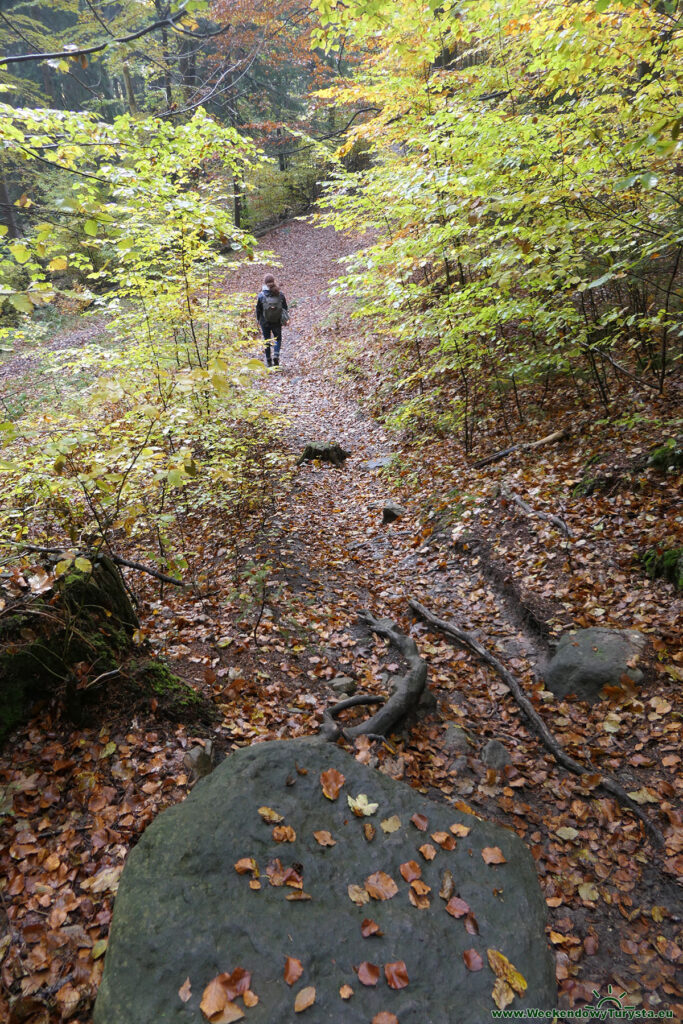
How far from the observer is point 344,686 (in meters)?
4.55

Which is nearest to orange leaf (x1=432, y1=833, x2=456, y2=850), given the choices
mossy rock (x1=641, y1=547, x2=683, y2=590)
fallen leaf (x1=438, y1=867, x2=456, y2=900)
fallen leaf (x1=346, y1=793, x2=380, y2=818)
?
fallen leaf (x1=438, y1=867, x2=456, y2=900)

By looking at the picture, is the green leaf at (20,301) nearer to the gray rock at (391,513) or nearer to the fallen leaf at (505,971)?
the fallen leaf at (505,971)

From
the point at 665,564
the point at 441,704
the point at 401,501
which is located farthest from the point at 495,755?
the point at 401,501

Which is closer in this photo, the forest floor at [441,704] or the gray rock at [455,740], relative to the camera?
the forest floor at [441,704]

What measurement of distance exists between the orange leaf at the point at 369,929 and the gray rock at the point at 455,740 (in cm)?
165

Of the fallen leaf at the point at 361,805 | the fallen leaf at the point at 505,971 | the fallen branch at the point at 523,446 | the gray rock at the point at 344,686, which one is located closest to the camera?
the fallen leaf at the point at 505,971

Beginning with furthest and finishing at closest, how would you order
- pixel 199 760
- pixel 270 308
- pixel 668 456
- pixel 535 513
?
pixel 270 308 < pixel 535 513 < pixel 668 456 < pixel 199 760

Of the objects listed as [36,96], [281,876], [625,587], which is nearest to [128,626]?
[281,876]

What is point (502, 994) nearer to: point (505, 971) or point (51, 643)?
point (505, 971)

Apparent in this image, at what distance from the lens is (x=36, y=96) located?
2081cm

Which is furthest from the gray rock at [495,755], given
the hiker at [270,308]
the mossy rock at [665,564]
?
the hiker at [270,308]

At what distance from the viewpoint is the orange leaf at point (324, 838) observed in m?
2.86

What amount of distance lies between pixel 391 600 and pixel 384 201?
747 centimetres

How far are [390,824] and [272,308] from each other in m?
12.9
